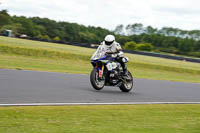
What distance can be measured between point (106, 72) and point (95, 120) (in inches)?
169

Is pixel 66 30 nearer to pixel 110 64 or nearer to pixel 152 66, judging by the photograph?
pixel 152 66

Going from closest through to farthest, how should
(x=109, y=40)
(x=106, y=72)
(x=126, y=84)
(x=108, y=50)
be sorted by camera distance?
(x=109, y=40) < (x=108, y=50) < (x=106, y=72) < (x=126, y=84)

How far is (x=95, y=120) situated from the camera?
7.05 m

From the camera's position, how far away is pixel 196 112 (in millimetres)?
9516

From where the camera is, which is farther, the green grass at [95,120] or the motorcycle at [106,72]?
the motorcycle at [106,72]

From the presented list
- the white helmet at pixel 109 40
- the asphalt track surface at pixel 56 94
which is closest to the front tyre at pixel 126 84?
the asphalt track surface at pixel 56 94

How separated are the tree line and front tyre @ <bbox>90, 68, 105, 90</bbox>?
38.1 meters

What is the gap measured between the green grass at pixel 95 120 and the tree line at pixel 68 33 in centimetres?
4107

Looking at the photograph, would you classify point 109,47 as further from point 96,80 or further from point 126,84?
point 126,84

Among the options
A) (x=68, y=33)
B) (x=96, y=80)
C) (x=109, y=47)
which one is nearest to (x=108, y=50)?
(x=109, y=47)

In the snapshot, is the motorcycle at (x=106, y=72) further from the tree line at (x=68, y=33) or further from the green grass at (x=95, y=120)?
the tree line at (x=68, y=33)

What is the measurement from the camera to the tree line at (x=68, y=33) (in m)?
65.9

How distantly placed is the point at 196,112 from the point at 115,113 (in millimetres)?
2629

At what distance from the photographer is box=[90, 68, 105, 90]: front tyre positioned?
10831 millimetres
